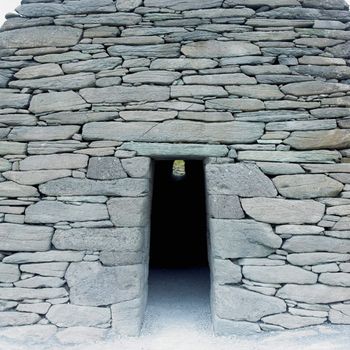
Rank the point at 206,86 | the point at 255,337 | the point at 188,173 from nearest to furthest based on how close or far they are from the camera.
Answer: the point at 255,337, the point at 206,86, the point at 188,173

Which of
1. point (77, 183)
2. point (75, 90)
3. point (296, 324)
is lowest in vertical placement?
point (296, 324)

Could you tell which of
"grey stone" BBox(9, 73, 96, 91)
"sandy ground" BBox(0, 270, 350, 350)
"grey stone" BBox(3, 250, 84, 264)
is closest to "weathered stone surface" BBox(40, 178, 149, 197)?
"grey stone" BBox(3, 250, 84, 264)

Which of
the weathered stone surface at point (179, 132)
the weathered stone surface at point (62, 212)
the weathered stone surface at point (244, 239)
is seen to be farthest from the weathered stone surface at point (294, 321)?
the weathered stone surface at point (62, 212)

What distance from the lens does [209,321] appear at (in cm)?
354

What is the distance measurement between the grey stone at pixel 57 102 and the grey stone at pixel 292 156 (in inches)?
72.2

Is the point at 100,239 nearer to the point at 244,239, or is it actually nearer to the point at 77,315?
the point at 77,315

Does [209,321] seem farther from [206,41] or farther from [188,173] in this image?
[188,173]

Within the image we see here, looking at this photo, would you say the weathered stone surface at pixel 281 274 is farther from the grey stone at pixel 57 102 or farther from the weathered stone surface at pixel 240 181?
the grey stone at pixel 57 102

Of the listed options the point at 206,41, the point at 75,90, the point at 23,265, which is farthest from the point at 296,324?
the point at 75,90

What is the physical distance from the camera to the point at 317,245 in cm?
320

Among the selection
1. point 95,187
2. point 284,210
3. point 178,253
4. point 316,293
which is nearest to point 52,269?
point 95,187

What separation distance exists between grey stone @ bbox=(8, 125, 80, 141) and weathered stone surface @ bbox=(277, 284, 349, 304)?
275 centimetres

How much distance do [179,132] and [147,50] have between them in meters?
0.99

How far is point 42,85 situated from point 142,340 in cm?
289
